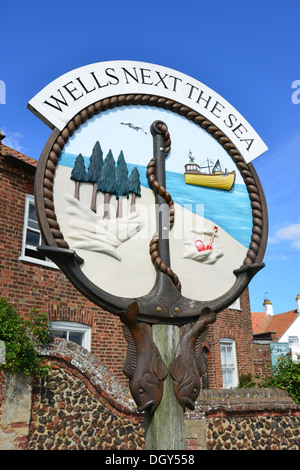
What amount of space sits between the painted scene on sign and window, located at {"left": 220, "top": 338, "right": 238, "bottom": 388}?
35.4ft

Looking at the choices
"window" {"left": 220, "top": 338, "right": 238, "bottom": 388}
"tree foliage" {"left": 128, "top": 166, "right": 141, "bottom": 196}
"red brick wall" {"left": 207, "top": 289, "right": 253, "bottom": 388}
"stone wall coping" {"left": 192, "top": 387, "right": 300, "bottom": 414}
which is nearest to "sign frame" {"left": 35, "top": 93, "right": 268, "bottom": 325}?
"tree foliage" {"left": 128, "top": 166, "right": 141, "bottom": 196}

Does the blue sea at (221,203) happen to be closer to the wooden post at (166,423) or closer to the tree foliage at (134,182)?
the tree foliage at (134,182)

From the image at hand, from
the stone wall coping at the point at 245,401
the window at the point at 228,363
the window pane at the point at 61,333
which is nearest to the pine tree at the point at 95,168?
the stone wall coping at the point at 245,401

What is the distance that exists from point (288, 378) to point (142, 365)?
614cm

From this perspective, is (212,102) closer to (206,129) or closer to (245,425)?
(206,129)

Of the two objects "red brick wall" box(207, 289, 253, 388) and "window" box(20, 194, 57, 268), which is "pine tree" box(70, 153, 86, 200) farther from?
"red brick wall" box(207, 289, 253, 388)

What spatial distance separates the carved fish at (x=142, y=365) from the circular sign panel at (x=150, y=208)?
7cm

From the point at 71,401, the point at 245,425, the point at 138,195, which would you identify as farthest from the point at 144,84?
the point at 245,425

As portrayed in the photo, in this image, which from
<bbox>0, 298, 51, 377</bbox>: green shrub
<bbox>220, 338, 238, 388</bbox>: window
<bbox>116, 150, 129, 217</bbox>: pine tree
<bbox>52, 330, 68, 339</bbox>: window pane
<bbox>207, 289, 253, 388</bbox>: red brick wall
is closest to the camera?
<bbox>116, 150, 129, 217</bbox>: pine tree

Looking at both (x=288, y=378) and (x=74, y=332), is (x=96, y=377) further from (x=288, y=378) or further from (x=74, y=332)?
(x=288, y=378)

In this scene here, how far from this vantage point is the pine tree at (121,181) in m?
2.08

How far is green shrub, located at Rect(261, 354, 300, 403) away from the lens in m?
6.75

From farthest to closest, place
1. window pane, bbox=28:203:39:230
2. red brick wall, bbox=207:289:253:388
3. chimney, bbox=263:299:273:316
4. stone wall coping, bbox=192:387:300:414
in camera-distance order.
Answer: chimney, bbox=263:299:273:316
red brick wall, bbox=207:289:253:388
window pane, bbox=28:203:39:230
stone wall coping, bbox=192:387:300:414

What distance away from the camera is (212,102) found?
100 inches
